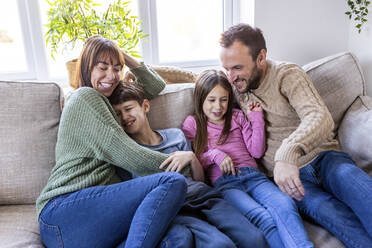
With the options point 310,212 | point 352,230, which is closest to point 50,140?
point 310,212

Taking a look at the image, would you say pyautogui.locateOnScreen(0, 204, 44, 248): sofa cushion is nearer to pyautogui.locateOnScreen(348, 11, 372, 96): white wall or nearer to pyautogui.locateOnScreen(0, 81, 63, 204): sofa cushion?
pyautogui.locateOnScreen(0, 81, 63, 204): sofa cushion

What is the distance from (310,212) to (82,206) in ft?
2.76

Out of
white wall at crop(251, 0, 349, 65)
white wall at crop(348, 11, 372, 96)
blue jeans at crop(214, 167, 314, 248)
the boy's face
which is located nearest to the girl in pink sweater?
blue jeans at crop(214, 167, 314, 248)

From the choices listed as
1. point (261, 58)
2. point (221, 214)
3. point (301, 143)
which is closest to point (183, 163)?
point (221, 214)

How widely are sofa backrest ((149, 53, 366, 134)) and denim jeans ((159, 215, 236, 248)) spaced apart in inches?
22.3

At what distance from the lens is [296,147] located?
115 centimetres

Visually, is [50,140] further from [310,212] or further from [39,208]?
[310,212]

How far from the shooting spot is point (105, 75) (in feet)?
4.29

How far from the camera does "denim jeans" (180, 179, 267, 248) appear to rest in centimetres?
109

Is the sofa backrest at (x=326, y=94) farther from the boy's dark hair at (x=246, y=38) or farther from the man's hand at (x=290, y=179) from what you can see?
the man's hand at (x=290, y=179)

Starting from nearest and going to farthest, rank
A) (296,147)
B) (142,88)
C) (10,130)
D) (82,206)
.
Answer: (82,206)
(296,147)
(10,130)
(142,88)

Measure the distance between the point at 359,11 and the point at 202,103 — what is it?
1.11 metres

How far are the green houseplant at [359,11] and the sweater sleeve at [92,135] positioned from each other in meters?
1.46

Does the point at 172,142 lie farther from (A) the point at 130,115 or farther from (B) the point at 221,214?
(B) the point at 221,214
